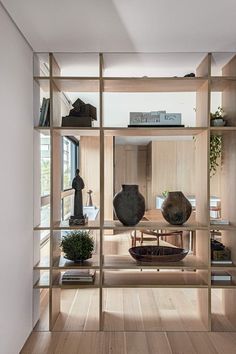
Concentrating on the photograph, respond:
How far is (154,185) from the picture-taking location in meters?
7.85

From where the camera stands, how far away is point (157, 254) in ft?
9.46

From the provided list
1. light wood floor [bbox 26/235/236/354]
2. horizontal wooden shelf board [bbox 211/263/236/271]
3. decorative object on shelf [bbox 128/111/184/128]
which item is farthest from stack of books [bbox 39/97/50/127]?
horizontal wooden shelf board [bbox 211/263/236/271]

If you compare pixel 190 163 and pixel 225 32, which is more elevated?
pixel 225 32

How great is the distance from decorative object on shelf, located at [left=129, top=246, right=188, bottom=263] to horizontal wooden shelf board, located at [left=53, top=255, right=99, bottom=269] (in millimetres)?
333

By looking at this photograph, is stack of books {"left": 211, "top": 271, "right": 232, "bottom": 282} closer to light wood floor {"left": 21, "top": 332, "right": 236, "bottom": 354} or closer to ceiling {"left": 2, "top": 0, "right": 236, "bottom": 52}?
light wood floor {"left": 21, "top": 332, "right": 236, "bottom": 354}

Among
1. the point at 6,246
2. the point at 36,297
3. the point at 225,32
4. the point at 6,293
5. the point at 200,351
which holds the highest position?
the point at 225,32

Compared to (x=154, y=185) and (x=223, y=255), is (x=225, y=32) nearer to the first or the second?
(x=223, y=255)

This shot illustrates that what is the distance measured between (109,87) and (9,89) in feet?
3.37

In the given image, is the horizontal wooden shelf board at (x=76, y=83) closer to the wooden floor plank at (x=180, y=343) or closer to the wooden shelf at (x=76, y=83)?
the wooden shelf at (x=76, y=83)

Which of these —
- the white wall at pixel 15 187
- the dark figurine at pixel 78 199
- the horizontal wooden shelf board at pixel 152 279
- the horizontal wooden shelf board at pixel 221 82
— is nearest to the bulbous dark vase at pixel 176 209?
the horizontal wooden shelf board at pixel 152 279

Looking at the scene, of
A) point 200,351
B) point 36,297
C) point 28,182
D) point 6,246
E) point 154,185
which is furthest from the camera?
point 154,185

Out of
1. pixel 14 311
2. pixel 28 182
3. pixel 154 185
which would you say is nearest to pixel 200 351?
pixel 14 311

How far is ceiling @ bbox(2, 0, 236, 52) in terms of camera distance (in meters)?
1.96

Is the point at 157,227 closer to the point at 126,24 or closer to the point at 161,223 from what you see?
the point at 161,223
